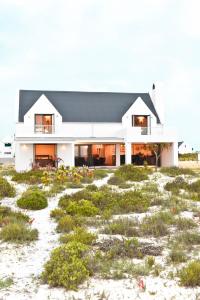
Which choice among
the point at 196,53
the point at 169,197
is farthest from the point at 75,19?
the point at 169,197

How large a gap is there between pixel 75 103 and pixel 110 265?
102 ft

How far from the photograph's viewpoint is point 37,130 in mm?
34844

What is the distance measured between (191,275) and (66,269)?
2303 mm

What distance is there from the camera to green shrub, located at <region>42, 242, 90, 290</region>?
6738 millimetres

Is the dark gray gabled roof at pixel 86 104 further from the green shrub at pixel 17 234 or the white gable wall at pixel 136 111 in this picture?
the green shrub at pixel 17 234

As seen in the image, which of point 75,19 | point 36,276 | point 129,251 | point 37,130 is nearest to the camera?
point 36,276

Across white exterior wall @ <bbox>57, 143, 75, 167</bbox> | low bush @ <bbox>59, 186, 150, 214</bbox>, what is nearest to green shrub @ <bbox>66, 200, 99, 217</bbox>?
low bush @ <bbox>59, 186, 150, 214</bbox>

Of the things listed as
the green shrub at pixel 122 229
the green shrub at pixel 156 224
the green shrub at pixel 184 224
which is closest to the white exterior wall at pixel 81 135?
the green shrub at pixel 156 224

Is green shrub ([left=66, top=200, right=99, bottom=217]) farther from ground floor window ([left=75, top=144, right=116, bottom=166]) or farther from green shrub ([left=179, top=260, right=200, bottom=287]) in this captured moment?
ground floor window ([left=75, top=144, right=116, bottom=166])

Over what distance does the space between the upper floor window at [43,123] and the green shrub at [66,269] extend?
27.9 metres

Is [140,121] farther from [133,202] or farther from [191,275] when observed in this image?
[191,275]

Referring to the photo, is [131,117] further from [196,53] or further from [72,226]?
[72,226]

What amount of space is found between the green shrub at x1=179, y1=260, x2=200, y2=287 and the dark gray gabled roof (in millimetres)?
29720

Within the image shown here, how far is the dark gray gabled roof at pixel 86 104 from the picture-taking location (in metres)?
36.4
